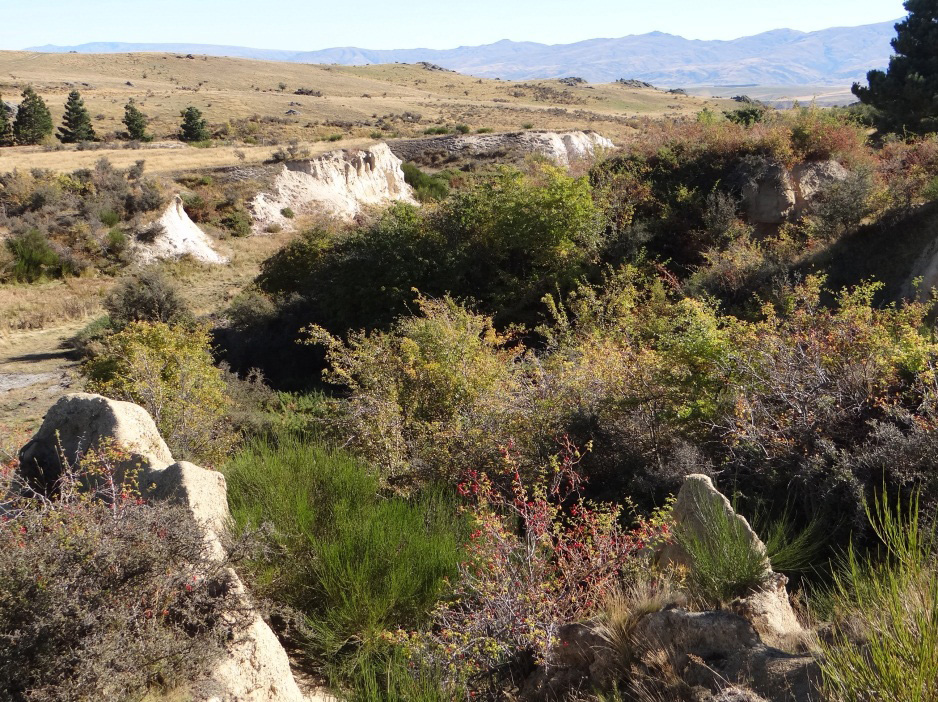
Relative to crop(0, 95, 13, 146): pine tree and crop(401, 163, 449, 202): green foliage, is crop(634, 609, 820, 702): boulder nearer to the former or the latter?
crop(401, 163, 449, 202): green foliage

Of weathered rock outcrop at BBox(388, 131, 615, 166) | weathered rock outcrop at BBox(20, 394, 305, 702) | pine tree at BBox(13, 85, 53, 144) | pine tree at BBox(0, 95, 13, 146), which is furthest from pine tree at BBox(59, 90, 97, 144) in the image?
weathered rock outcrop at BBox(20, 394, 305, 702)

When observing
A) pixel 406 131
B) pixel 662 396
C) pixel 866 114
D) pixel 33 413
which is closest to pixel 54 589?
pixel 662 396

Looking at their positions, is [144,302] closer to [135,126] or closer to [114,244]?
[114,244]

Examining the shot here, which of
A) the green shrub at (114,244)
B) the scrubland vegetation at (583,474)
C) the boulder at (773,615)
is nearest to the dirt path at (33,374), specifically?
the scrubland vegetation at (583,474)

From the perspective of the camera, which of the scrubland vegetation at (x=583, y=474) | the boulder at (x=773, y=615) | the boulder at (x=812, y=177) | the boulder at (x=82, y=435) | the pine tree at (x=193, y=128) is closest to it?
the boulder at (x=773, y=615)

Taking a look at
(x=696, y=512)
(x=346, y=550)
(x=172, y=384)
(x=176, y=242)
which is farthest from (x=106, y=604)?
(x=176, y=242)

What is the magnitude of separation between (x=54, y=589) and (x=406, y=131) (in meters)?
53.7

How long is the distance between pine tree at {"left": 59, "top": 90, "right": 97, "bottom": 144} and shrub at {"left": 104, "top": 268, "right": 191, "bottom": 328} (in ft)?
110

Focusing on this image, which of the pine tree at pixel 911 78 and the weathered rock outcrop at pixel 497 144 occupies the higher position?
the pine tree at pixel 911 78

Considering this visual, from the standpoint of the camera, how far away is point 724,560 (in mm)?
3775

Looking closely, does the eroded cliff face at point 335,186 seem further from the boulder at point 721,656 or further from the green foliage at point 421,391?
the boulder at point 721,656

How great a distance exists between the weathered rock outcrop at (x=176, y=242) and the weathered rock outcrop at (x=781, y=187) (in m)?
19.7

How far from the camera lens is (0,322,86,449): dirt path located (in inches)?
514

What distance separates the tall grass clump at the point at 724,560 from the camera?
3688mm
